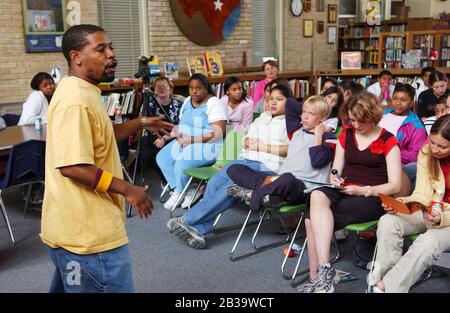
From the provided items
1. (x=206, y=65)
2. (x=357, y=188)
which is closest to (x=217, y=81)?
(x=206, y=65)

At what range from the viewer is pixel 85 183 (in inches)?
77.0

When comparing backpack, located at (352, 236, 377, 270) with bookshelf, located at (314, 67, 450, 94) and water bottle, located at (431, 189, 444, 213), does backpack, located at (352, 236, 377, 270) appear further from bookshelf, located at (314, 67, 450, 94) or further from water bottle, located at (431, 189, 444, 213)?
bookshelf, located at (314, 67, 450, 94)

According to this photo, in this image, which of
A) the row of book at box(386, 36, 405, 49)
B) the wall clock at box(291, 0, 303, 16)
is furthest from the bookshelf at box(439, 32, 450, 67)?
the wall clock at box(291, 0, 303, 16)

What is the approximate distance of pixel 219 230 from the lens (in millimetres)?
4629

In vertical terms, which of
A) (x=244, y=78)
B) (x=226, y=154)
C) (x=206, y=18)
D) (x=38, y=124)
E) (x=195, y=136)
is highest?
(x=206, y=18)

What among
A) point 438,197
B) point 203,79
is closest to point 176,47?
point 203,79

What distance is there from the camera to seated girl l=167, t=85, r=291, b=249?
A: 4215 millimetres

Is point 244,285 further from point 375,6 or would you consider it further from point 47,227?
point 375,6

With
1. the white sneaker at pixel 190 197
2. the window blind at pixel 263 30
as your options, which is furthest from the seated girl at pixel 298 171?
the window blind at pixel 263 30

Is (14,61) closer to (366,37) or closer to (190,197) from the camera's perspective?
(190,197)

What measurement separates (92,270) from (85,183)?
361mm

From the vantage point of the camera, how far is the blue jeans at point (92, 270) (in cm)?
207

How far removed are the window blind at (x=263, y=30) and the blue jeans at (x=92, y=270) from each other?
27.6ft
